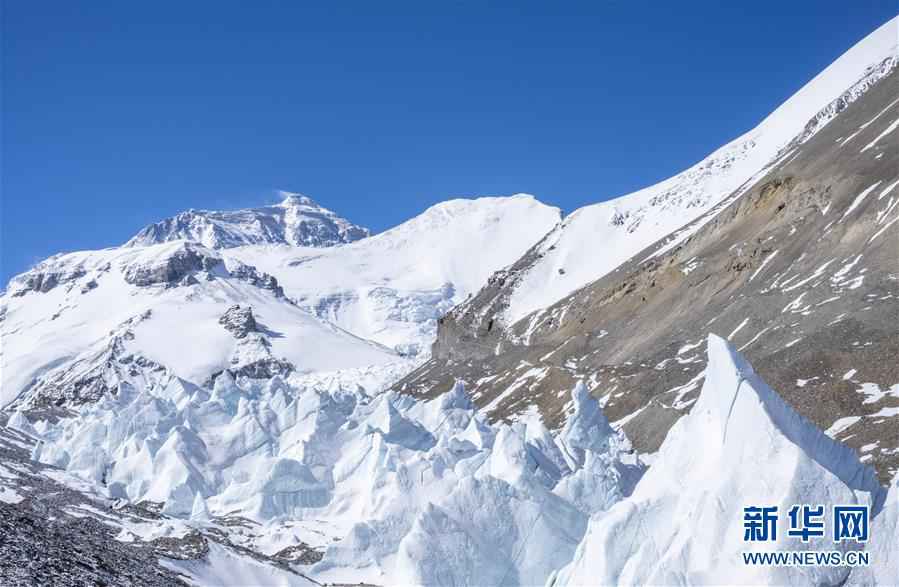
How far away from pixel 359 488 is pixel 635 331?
47250mm

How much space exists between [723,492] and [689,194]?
14436 cm

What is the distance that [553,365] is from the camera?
113875 mm

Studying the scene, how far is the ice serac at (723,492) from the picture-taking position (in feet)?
94.2

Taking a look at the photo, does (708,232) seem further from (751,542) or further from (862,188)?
(751,542)

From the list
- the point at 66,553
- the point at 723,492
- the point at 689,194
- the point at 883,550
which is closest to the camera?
the point at 883,550

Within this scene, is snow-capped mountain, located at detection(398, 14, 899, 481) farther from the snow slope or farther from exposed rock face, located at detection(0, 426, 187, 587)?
exposed rock face, located at detection(0, 426, 187, 587)

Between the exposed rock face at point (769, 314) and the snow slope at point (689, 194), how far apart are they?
45.6 ft

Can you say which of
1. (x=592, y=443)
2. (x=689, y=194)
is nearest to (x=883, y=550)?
(x=592, y=443)

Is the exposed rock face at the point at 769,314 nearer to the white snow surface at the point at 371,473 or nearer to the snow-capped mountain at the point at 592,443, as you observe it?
the snow-capped mountain at the point at 592,443

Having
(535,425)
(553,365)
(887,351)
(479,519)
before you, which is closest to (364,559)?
(479,519)

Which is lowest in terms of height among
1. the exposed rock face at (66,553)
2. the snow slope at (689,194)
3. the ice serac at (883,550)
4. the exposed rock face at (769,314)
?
the ice serac at (883,550)

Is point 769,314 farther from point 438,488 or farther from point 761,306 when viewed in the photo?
point 438,488

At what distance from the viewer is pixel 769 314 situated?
82562 mm

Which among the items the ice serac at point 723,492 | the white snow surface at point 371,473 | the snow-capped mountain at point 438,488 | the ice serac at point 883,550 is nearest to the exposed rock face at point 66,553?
the snow-capped mountain at point 438,488
